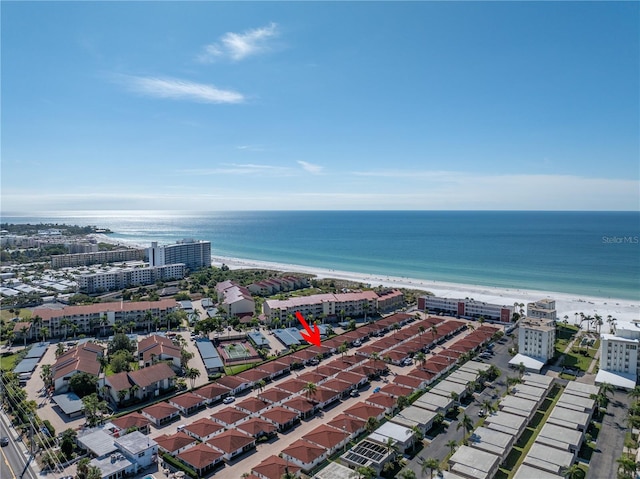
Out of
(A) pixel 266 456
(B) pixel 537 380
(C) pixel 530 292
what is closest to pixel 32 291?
(A) pixel 266 456

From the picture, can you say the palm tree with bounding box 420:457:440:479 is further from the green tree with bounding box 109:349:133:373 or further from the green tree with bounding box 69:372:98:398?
the green tree with bounding box 109:349:133:373

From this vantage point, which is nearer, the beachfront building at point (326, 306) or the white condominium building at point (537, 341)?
the white condominium building at point (537, 341)

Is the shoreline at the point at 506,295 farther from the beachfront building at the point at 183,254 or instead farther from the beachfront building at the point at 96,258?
the beachfront building at the point at 96,258

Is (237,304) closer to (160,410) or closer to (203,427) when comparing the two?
(160,410)

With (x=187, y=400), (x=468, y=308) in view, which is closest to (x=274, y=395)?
(x=187, y=400)

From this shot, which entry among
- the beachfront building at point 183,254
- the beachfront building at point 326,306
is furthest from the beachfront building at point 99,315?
the beachfront building at point 183,254
